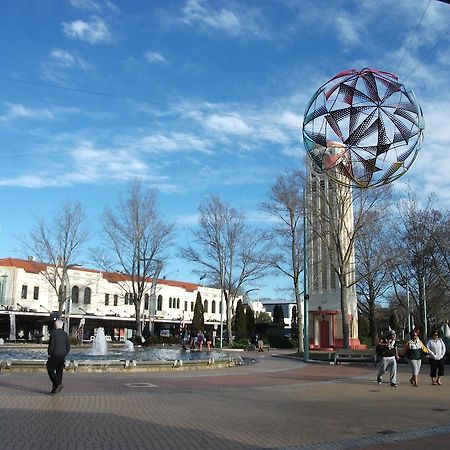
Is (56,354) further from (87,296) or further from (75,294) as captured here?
(87,296)

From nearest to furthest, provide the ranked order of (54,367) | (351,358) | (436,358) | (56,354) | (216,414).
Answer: (216,414) < (56,354) < (54,367) < (436,358) < (351,358)

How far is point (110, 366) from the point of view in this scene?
65.1 ft

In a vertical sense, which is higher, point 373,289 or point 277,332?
point 373,289

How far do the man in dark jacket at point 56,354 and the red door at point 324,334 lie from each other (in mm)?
37620

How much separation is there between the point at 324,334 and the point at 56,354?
38160 mm

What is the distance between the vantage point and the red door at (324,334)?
47.7 meters

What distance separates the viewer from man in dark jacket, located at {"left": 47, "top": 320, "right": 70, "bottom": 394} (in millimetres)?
12742

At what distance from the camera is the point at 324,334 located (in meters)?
48.0

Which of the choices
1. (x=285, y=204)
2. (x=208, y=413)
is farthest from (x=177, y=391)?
(x=285, y=204)

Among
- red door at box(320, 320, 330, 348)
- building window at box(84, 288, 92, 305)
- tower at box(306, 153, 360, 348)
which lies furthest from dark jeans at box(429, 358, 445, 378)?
building window at box(84, 288, 92, 305)

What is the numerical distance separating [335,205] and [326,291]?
15.0m

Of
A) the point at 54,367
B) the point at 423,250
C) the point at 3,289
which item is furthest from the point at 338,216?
→ the point at 3,289

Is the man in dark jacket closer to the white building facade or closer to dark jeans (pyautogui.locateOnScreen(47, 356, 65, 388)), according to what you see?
dark jeans (pyautogui.locateOnScreen(47, 356, 65, 388))

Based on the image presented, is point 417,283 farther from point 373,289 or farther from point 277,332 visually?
point 277,332
